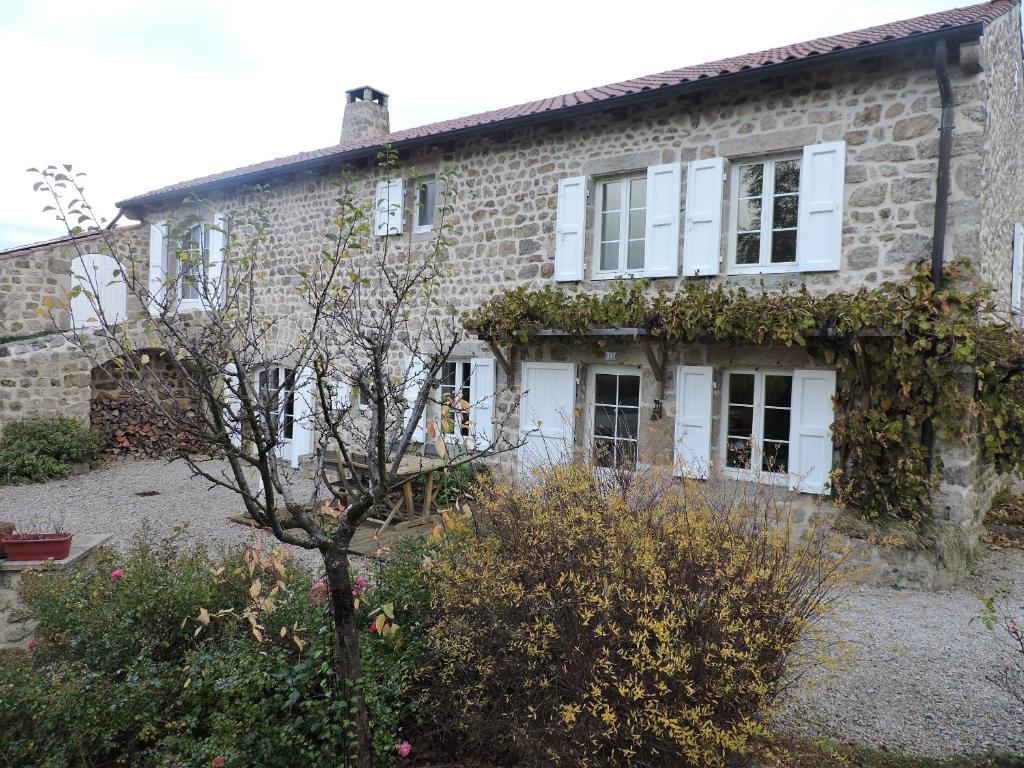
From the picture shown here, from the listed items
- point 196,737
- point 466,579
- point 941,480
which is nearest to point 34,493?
point 196,737

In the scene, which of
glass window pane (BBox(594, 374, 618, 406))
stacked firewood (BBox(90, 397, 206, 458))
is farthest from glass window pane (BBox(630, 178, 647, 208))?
stacked firewood (BBox(90, 397, 206, 458))

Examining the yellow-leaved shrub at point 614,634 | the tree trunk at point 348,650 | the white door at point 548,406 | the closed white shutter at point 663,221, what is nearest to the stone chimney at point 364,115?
the white door at point 548,406

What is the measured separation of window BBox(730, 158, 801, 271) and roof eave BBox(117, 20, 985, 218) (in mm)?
895

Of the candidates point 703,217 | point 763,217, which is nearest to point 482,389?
point 703,217

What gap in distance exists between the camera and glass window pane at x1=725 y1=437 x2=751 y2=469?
693cm

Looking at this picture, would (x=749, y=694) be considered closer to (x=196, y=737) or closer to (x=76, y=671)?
(x=196, y=737)

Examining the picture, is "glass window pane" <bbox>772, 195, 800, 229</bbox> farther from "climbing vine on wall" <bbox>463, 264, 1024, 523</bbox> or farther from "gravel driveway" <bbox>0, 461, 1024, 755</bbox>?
"gravel driveway" <bbox>0, 461, 1024, 755</bbox>

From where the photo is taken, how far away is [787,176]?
711cm

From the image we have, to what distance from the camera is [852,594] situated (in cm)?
596

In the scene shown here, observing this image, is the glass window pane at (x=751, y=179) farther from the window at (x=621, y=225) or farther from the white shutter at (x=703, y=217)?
the window at (x=621, y=225)

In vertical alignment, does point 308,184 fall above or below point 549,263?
above

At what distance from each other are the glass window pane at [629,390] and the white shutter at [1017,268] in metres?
4.36

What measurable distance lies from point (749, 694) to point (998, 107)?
6691 mm

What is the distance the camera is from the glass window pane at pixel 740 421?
7.20 metres
